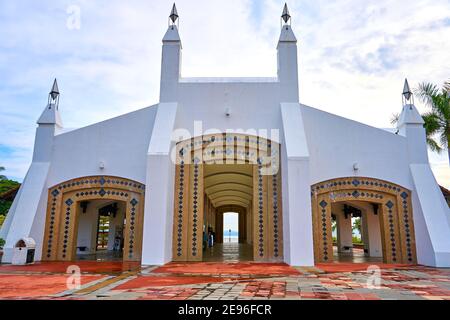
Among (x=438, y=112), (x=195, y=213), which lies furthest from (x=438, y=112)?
(x=195, y=213)

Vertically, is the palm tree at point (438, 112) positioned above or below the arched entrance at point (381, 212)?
above

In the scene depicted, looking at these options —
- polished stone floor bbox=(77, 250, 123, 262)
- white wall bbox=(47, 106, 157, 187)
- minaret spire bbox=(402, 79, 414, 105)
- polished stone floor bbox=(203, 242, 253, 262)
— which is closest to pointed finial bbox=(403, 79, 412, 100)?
minaret spire bbox=(402, 79, 414, 105)

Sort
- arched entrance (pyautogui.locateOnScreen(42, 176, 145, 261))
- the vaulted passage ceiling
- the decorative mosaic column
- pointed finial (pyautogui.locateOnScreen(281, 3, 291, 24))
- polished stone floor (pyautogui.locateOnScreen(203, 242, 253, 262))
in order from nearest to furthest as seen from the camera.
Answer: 1. the decorative mosaic column
2. arched entrance (pyautogui.locateOnScreen(42, 176, 145, 261))
3. polished stone floor (pyautogui.locateOnScreen(203, 242, 253, 262))
4. pointed finial (pyautogui.locateOnScreen(281, 3, 291, 24))
5. the vaulted passage ceiling

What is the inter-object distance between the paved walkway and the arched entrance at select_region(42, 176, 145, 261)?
2859 millimetres

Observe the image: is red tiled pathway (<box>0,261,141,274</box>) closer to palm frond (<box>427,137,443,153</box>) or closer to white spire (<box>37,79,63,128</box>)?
white spire (<box>37,79,63,128</box>)

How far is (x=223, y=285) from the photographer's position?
6.36 m

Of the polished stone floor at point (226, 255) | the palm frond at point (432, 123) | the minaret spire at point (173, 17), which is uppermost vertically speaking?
the minaret spire at point (173, 17)

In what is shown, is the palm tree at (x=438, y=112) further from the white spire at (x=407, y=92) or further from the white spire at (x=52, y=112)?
the white spire at (x=52, y=112)

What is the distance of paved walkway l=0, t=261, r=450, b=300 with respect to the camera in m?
5.29

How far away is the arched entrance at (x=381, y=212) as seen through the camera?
11180 mm

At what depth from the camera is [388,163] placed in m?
11.6

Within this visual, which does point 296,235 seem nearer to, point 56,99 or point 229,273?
point 229,273

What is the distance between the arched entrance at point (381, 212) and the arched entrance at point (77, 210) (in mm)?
5597

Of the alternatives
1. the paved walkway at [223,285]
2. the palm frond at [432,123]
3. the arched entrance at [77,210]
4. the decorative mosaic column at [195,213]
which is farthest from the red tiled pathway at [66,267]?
the palm frond at [432,123]
